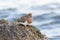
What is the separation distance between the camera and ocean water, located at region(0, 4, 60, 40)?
50.1ft

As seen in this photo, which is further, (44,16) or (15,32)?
(44,16)

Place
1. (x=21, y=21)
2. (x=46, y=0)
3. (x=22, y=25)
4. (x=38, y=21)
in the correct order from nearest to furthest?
(x=22, y=25) < (x=21, y=21) < (x=38, y=21) < (x=46, y=0)

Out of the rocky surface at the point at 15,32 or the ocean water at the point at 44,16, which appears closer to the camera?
the rocky surface at the point at 15,32

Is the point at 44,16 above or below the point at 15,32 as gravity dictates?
below

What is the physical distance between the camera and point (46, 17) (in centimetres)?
1803

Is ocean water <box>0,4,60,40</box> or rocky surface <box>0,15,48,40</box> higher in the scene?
rocky surface <box>0,15,48,40</box>

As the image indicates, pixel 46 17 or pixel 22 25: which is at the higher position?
pixel 22 25

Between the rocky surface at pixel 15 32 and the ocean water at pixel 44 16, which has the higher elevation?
the rocky surface at pixel 15 32

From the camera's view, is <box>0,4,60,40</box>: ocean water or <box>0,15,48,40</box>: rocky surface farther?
<box>0,4,60,40</box>: ocean water

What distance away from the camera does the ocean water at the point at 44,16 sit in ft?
50.1

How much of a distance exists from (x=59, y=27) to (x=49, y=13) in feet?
9.75

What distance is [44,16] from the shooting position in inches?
707

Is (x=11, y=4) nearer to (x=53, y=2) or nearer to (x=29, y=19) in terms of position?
(x=53, y=2)

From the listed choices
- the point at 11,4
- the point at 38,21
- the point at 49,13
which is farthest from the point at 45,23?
the point at 11,4
